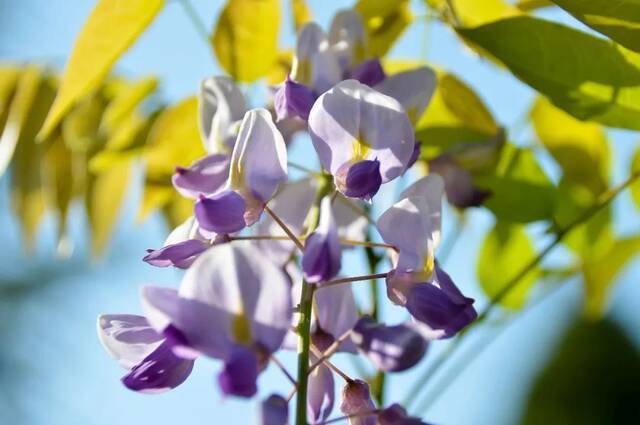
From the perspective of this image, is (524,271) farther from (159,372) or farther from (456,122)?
(159,372)

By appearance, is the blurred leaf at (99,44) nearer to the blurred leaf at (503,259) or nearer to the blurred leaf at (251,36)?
the blurred leaf at (251,36)

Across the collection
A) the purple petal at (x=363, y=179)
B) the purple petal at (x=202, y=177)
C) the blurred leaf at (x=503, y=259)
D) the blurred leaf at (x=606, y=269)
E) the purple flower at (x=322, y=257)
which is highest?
the purple flower at (x=322, y=257)

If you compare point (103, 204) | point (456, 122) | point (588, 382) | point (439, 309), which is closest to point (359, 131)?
point (439, 309)

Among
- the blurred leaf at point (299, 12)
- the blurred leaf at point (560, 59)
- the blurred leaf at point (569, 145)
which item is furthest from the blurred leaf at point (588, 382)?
the blurred leaf at point (560, 59)

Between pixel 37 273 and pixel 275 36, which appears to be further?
pixel 37 273

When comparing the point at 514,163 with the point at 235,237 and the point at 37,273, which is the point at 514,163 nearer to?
the point at 235,237

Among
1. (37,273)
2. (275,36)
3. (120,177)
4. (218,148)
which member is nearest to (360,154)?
(218,148)

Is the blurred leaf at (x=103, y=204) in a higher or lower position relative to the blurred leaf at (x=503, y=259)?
higher
